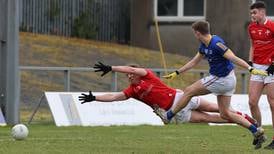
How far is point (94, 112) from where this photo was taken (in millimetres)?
20672

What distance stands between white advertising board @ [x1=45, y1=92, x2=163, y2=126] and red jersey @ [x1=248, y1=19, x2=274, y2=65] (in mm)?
6998

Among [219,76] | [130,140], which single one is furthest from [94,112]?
[219,76]

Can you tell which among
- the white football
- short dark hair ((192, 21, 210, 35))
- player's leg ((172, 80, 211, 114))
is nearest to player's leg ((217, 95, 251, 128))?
player's leg ((172, 80, 211, 114))

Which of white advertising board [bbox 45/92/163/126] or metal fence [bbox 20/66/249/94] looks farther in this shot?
metal fence [bbox 20/66/249/94]

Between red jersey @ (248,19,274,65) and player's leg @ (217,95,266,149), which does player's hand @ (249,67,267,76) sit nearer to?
player's leg @ (217,95,266,149)

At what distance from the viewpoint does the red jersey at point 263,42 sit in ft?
45.6

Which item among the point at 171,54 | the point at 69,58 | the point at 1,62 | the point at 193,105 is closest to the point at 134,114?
the point at 1,62

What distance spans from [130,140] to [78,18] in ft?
67.1

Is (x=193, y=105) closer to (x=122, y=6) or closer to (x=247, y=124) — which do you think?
(x=247, y=124)

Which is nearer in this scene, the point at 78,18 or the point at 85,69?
the point at 85,69

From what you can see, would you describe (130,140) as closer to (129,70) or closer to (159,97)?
(159,97)

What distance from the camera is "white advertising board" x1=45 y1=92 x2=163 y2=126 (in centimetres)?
2027

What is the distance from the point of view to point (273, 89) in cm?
1381

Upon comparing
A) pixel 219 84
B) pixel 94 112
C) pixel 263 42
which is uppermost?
pixel 263 42
